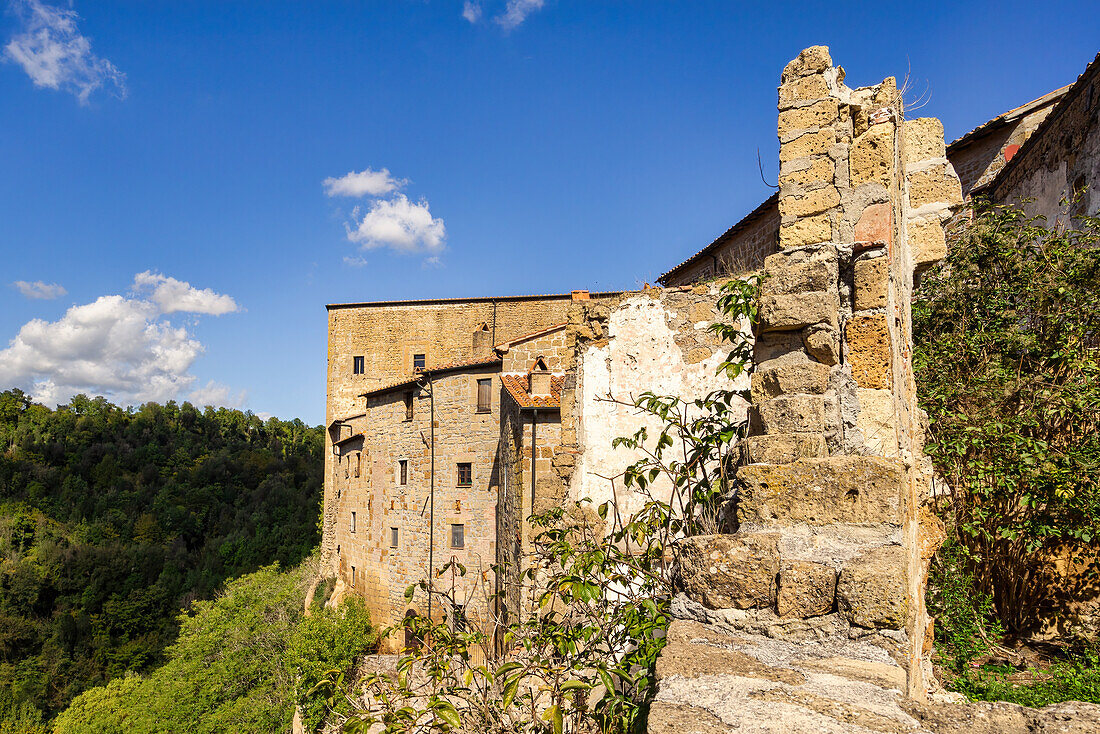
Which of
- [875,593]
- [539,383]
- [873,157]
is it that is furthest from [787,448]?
[539,383]

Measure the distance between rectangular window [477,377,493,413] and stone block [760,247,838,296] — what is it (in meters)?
15.8

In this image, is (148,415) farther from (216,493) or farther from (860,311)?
(860,311)

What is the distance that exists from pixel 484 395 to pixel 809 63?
15.8m

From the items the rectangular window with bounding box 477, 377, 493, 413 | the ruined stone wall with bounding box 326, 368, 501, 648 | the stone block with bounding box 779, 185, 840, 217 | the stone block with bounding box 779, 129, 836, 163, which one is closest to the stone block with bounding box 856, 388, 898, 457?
the stone block with bounding box 779, 185, 840, 217

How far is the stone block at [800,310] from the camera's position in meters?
2.89

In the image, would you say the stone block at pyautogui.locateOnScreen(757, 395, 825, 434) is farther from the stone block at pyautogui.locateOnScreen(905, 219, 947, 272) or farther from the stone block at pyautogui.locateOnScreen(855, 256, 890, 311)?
the stone block at pyautogui.locateOnScreen(905, 219, 947, 272)

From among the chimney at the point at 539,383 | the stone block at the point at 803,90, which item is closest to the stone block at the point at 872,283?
the stone block at the point at 803,90

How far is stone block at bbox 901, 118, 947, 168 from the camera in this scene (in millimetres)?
4250

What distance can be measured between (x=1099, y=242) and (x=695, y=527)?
5615 mm

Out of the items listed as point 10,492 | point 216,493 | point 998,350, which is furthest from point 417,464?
point 10,492

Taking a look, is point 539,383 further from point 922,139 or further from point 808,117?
point 808,117

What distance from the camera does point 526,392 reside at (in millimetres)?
11773

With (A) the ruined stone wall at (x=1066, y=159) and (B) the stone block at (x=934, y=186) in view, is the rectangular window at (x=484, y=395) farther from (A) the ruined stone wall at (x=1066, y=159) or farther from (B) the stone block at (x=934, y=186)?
(B) the stone block at (x=934, y=186)

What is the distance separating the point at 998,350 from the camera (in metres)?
5.91
